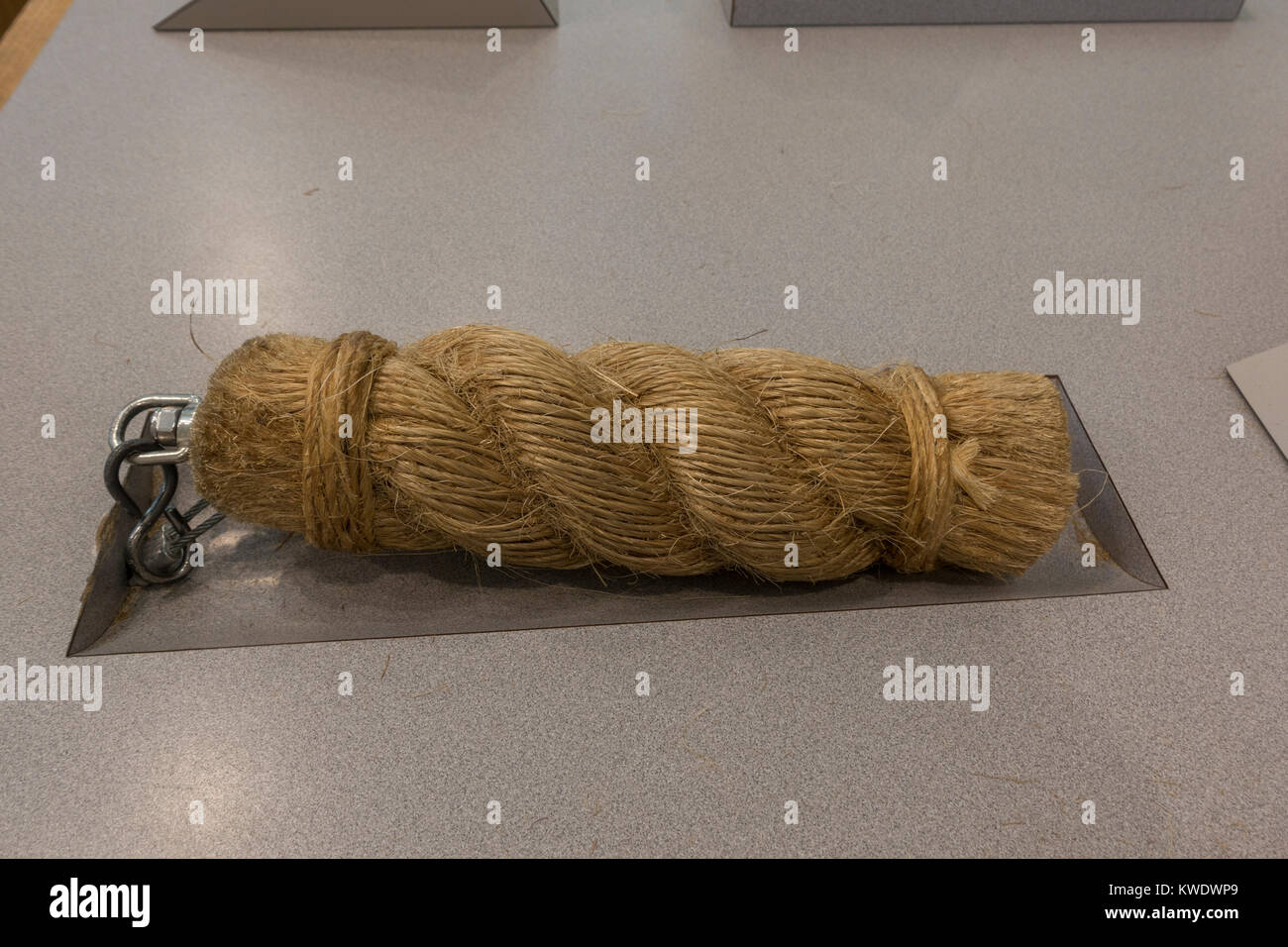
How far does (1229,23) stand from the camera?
2010 mm

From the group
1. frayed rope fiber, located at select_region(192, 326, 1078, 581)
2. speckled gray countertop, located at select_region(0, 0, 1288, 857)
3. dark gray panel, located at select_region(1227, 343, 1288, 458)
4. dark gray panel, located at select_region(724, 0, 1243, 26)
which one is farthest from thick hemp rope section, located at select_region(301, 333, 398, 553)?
dark gray panel, located at select_region(724, 0, 1243, 26)

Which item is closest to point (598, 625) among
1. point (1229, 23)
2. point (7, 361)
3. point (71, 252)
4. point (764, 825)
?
point (764, 825)

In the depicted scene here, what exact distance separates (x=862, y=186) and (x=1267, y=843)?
1255 millimetres

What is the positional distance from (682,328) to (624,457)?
538 millimetres

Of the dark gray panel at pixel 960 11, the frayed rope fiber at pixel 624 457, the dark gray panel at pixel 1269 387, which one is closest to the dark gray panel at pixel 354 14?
the dark gray panel at pixel 960 11

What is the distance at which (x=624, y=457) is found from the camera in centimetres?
88

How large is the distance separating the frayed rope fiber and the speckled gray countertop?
14 cm

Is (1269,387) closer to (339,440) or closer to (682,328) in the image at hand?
(682,328)

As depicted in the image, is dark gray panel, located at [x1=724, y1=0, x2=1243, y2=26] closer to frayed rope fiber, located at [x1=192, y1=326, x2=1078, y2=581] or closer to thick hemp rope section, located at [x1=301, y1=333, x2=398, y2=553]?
frayed rope fiber, located at [x1=192, y1=326, x2=1078, y2=581]

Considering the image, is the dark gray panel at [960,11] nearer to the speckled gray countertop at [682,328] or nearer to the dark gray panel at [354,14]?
the speckled gray countertop at [682,328]

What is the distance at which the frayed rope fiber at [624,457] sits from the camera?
2.83 feet

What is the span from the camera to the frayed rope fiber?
2.83 feet

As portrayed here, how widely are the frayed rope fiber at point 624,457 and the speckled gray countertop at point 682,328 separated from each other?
0.14m

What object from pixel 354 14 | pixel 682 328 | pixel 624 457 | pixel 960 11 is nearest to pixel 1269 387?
pixel 682 328
